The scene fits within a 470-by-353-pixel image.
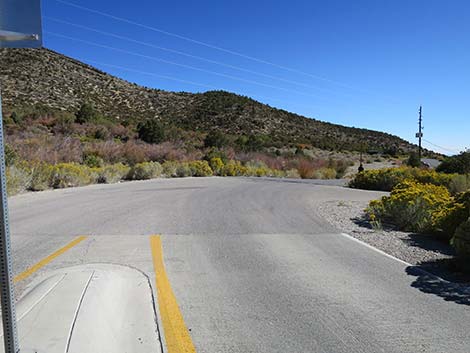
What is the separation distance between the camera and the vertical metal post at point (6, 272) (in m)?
3.01

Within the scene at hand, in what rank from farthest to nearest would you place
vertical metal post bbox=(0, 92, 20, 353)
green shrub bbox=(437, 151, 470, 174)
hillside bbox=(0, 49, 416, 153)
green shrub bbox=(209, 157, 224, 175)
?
hillside bbox=(0, 49, 416, 153) < green shrub bbox=(209, 157, 224, 175) < green shrub bbox=(437, 151, 470, 174) < vertical metal post bbox=(0, 92, 20, 353)

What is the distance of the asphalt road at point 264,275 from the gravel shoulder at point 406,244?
0.46 meters

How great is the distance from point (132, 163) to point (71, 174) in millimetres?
8641

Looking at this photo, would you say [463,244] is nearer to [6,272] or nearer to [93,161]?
[6,272]

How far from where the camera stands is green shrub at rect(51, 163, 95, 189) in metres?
18.0

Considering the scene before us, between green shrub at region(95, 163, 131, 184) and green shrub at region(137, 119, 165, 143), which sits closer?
green shrub at region(95, 163, 131, 184)

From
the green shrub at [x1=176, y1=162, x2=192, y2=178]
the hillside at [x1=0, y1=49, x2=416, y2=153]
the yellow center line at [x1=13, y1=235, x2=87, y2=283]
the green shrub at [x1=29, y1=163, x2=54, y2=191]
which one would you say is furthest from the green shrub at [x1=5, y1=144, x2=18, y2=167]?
the hillside at [x1=0, y1=49, x2=416, y2=153]

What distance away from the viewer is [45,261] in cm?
662

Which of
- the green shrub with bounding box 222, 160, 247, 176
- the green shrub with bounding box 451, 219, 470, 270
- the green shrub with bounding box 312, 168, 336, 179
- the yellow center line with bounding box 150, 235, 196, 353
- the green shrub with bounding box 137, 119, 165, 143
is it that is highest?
the green shrub with bounding box 137, 119, 165, 143

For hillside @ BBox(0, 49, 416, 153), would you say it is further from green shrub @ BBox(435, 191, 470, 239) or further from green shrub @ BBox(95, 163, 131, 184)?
green shrub @ BBox(435, 191, 470, 239)

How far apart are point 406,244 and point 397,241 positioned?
0.25 meters

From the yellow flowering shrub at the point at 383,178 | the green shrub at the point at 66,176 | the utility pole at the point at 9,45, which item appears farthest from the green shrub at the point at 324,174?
the utility pole at the point at 9,45

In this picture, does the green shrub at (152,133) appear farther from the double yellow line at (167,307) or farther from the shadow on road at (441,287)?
the shadow on road at (441,287)

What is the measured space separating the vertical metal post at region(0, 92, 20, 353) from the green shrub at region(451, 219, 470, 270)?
253 inches
